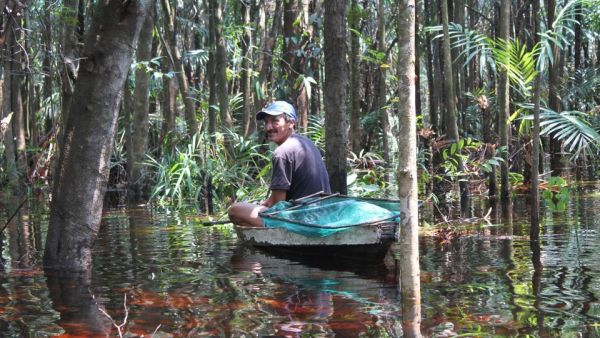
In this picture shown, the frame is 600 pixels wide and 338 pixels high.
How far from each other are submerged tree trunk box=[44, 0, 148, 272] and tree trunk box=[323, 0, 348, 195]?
3.08 m

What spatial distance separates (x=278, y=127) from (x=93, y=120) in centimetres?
251

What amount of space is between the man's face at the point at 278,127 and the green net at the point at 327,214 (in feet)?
2.73

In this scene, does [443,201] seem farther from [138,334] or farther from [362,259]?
[138,334]

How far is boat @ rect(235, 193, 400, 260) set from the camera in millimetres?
6684

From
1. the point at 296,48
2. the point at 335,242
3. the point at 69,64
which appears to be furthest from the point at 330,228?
the point at 296,48

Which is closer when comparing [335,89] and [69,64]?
[69,64]

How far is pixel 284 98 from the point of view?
15.0 meters

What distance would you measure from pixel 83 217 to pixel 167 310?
1474mm

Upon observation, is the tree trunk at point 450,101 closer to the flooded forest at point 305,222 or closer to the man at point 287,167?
the flooded forest at point 305,222

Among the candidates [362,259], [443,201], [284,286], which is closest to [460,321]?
[284,286]

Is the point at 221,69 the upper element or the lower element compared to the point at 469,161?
upper

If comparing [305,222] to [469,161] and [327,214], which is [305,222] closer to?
[327,214]

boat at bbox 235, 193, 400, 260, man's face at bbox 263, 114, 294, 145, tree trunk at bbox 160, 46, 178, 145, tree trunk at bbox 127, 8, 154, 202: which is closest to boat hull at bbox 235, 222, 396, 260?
boat at bbox 235, 193, 400, 260

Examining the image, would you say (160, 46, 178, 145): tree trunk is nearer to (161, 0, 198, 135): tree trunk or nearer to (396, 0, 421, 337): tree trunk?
(161, 0, 198, 135): tree trunk
